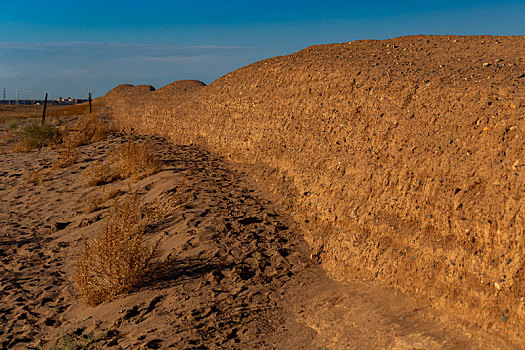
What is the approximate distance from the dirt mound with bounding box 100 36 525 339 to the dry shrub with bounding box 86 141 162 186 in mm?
1645

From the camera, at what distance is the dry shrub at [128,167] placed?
9.12m

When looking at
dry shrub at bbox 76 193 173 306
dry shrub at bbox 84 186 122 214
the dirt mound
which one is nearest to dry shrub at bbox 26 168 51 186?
dry shrub at bbox 84 186 122 214

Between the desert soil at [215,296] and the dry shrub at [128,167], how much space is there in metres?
1.06

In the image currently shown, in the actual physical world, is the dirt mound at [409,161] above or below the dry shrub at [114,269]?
above

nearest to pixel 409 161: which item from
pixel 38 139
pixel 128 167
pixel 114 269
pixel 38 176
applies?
pixel 114 269

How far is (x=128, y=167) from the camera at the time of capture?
376 inches

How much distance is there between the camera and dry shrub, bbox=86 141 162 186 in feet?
29.9

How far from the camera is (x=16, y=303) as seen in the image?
535cm

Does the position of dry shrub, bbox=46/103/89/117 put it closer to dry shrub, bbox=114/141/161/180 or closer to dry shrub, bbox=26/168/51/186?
dry shrub, bbox=26/168/51/186

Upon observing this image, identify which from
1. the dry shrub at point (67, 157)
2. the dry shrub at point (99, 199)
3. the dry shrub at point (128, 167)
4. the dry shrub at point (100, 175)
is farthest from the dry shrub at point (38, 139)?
the dry shrub at point (99, 199)

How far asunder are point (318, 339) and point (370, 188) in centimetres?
207

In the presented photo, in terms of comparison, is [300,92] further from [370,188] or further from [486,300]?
[486,300]

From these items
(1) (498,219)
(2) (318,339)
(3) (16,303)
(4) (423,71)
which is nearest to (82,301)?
(3) (16,303)

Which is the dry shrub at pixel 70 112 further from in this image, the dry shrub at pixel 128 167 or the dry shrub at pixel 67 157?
the dry shrub at pixel 128 167
